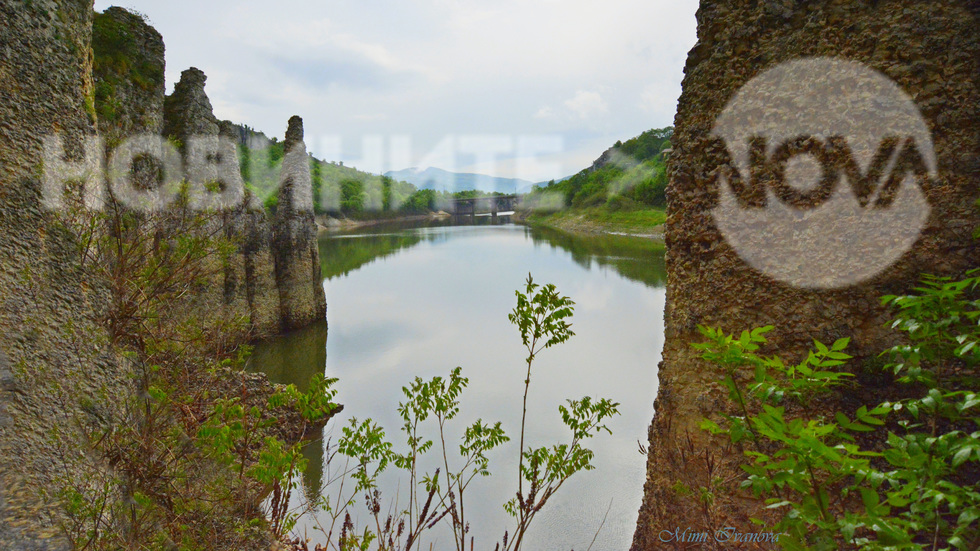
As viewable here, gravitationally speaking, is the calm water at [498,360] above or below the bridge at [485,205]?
below

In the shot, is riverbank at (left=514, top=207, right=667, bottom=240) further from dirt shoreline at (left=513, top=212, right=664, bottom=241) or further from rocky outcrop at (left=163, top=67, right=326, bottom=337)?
rocky outcrop at (left=163, top=67, right=326, bottom=337)

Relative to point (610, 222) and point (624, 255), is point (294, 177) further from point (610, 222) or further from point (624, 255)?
point (610, 222)

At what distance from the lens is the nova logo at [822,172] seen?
314cm

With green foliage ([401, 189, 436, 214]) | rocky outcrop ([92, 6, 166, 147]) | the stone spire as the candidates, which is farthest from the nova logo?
green foliage ([401, 189, 436, 214])

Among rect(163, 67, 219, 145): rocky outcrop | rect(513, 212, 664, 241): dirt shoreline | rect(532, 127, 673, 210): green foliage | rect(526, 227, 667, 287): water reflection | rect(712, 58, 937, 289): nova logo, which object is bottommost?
Result: rect(526, 227, 667, 287): water reflection

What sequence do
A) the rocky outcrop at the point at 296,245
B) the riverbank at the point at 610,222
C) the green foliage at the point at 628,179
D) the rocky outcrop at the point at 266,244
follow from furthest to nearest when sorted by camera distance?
1. the green foliage at the point at 628,179
2. the riverbank at the point at 610,222
3. the rocky outcrop at the point at 296,245
4. the rocky outcrop at the point at 266,244

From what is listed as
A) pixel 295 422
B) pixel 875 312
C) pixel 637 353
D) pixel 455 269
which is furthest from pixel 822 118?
pixel 455 269

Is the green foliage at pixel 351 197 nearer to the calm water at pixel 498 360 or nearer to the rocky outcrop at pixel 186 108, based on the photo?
the calm water at pixel 498 360

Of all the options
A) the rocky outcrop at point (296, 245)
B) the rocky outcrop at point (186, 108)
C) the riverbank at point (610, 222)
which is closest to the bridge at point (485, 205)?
the riverbank at point (610, 222)

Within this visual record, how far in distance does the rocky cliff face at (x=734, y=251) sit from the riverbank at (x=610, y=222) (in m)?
34.8

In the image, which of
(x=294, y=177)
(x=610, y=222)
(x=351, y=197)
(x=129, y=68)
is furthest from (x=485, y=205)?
(x=129, y=68)

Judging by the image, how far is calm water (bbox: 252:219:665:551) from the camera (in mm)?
7418

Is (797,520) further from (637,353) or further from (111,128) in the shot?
(637,353)

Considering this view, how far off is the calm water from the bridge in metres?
83.8
